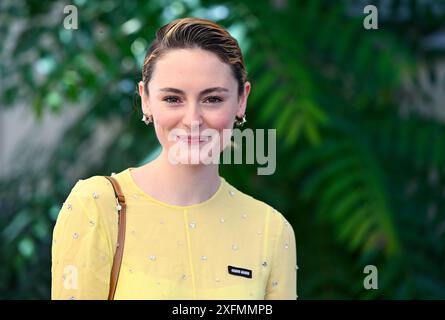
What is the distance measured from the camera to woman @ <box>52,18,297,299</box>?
946 mm

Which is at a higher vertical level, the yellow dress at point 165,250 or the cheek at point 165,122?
the cheek at point 165,122

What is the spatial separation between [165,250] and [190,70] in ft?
0.65

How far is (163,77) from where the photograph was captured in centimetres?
96

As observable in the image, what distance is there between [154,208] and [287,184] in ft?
5.77

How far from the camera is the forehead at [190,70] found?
0.95m

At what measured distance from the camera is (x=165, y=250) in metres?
0.97

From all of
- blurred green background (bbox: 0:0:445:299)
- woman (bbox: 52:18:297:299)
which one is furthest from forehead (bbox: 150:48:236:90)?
blurred green background (bbox: 0:0:445:299)

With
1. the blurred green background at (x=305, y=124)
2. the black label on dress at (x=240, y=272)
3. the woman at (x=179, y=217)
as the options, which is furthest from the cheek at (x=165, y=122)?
the blurred green background at (x=305, y=124)

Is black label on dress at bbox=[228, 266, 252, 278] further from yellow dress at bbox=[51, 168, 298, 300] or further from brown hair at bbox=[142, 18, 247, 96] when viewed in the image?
brown hair at bbox=[142, 18, 247, 96]

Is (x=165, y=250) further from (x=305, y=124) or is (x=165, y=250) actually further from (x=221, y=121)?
(x=305, y=124)

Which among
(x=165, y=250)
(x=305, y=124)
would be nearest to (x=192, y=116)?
(x=165, y=250)

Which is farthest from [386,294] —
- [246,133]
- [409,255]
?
[246,133]

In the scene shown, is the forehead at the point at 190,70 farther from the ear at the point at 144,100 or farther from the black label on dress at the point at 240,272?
the black label on dress at the point at 240,272

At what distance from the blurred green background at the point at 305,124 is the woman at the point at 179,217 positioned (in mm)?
1037
